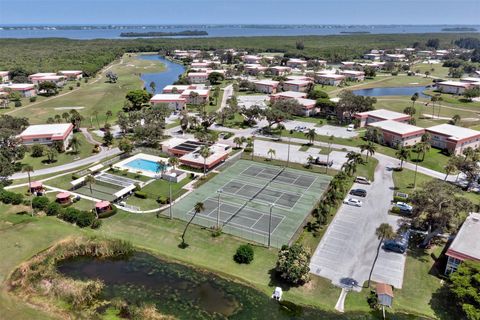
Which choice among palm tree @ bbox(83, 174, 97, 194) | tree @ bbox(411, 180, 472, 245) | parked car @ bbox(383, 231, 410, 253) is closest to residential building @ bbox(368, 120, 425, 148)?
tree @ bbox(411, 180, 472, 245)

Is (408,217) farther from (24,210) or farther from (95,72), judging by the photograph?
(95,72)

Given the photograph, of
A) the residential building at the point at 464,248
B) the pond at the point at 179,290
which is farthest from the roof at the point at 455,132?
the pond at the point at 179,290

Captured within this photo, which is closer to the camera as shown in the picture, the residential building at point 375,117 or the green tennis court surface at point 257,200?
the green tennis court surface at point 257,200

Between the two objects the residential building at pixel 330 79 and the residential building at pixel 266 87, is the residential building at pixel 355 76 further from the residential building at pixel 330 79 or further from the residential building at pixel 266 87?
the residential building at pixel 266 87

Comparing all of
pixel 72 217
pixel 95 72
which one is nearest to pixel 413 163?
pixel 72 217

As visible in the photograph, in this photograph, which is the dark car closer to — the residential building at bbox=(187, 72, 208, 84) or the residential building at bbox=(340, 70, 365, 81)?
the residential building at bbox=(187, 72, 208, 84)

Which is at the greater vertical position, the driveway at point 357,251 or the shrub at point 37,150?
the shrub at point 37,150

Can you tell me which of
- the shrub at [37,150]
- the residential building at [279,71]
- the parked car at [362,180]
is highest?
the residential building at [279,71]
